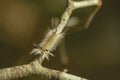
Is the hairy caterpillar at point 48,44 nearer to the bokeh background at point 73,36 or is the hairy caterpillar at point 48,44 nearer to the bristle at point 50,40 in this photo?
the bristle at point 50,40

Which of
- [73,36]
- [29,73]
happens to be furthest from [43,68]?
[73,36]

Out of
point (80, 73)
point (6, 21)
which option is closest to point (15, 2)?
point (6, 21)

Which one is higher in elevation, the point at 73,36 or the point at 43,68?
the point at 73,36

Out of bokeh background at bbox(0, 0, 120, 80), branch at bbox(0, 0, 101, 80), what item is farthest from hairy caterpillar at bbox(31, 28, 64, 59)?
bokeh background at bbox(0, 0, 120, 80)

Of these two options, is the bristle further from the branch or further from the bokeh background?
the bokeh background

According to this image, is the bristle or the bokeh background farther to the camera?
the bokeh background

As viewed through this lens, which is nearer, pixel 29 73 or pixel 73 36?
pixel 29 73

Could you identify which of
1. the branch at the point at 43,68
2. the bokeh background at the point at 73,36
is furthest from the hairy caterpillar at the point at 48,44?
the bokeh background at the point at 73,36

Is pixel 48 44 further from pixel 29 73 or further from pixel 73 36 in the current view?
pixel 73 36
